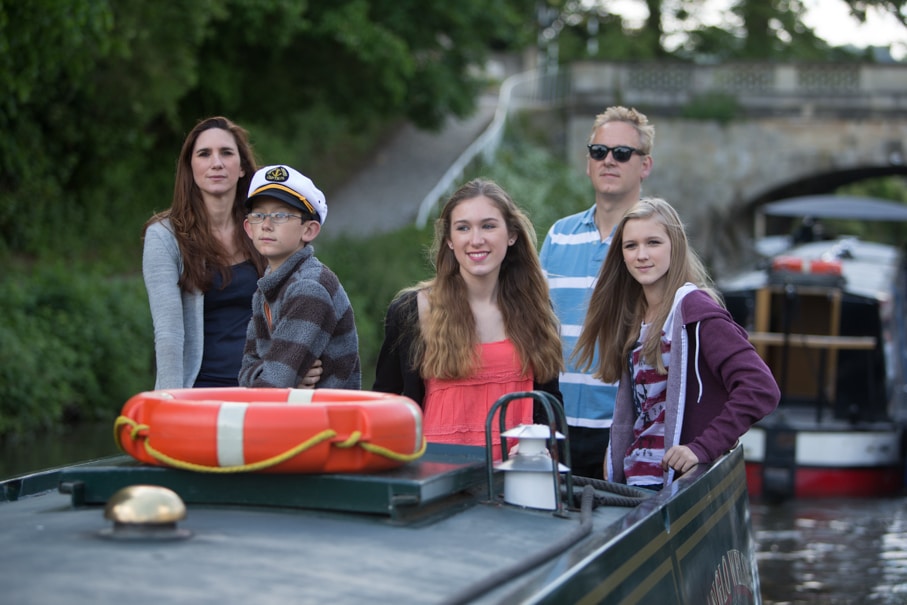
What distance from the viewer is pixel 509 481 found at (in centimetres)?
336

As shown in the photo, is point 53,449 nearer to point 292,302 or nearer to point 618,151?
point 618,151

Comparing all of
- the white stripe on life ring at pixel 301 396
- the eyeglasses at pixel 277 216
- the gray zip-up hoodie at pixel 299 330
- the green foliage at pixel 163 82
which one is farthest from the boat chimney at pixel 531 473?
the green foliage at pixel 163 82

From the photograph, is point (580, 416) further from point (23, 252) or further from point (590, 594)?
point (23, 252)

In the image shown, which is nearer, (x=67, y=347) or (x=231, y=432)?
(x=231, y=432)

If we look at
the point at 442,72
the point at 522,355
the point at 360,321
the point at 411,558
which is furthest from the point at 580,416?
the point at 442,72

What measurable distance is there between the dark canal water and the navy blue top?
5532 mm

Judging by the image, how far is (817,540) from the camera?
11352 millimetres

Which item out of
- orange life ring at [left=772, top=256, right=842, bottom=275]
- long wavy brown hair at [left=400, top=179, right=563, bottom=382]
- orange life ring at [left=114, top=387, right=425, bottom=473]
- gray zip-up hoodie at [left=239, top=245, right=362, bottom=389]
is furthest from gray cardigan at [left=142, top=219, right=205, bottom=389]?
orange life ring at [left=772, top=256, right=842, bottom=275]

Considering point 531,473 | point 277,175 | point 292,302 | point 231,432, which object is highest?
point 277,175

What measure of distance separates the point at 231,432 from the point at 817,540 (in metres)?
9.43

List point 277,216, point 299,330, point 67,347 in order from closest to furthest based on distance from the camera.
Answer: point 299,330
point 277,216
point 67,347

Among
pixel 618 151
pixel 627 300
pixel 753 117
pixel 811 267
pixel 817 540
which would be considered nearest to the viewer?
pixel 627 300

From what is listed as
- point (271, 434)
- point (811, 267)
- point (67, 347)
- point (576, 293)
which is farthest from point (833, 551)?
point (271, 434)

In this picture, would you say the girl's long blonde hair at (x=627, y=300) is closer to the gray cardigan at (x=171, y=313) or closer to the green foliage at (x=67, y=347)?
the gray cardigan at (x=171, y=313)
